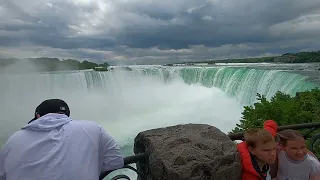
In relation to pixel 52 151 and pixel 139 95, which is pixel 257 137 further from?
pixel 139 95

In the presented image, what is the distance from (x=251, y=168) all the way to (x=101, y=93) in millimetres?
24651

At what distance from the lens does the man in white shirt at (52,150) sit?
1.55 m

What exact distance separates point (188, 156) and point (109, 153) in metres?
0.49

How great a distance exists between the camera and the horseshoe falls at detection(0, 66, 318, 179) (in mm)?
18453

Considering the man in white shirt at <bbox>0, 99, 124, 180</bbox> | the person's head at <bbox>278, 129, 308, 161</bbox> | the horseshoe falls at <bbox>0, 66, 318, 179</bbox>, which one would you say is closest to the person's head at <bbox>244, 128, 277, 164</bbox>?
the person's head at <bbox>278, 129, 308, 161</bbox>

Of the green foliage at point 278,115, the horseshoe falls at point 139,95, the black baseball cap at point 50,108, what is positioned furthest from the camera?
the horseshoe falls at point 139,95

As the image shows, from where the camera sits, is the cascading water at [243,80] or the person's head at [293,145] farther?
the cascading water at [243,80]

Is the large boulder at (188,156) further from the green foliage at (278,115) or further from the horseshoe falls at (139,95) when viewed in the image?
the horseshoe falls at (139,95)

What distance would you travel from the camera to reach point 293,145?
2334 mm

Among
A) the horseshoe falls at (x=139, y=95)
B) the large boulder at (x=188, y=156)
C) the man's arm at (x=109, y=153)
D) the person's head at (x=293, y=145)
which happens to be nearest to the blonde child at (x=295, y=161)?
the person's head at (x=293, y=145)

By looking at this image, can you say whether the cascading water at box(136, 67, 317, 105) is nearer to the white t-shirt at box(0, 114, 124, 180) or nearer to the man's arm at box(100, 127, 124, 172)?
the man's arm at box(100, 127, 124, 172)

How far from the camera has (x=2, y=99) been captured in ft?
83.7

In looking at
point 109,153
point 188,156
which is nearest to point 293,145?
point 188,156

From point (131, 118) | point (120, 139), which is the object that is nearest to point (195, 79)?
point (131, 118)
